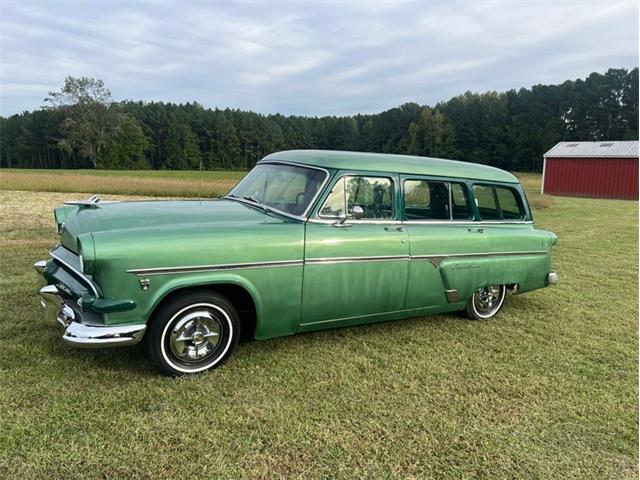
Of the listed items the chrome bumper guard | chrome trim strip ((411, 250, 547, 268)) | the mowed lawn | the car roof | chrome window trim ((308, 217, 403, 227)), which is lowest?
the mowed lawn

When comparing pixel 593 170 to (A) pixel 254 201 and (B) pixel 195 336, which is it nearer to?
(A) pixel 254 201

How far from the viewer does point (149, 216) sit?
12.4 feet

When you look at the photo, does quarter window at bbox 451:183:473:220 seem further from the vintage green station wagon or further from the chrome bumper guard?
the chrome bumper guard

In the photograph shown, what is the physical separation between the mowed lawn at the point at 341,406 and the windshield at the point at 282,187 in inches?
51.4

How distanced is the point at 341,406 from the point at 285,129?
88208 mm

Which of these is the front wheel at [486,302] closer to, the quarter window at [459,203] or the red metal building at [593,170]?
the quarter window at [459,203]

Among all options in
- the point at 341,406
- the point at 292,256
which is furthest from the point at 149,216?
the point at 341,406

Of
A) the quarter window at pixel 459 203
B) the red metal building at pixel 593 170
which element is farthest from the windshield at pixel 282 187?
the red metal building at pixel 593 170

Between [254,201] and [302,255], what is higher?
[254,201]

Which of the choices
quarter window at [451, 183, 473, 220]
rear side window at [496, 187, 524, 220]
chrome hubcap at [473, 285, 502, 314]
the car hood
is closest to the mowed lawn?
chrome hubcap at [473, 285, 502, 314]

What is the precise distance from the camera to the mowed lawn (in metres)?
2.64

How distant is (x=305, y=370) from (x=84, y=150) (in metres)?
72.6

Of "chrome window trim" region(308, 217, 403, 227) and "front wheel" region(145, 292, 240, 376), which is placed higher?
"chrome window trim" region(308, 217, 403, 227)

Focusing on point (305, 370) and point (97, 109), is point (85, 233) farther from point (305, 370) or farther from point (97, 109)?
point (97, 109)
